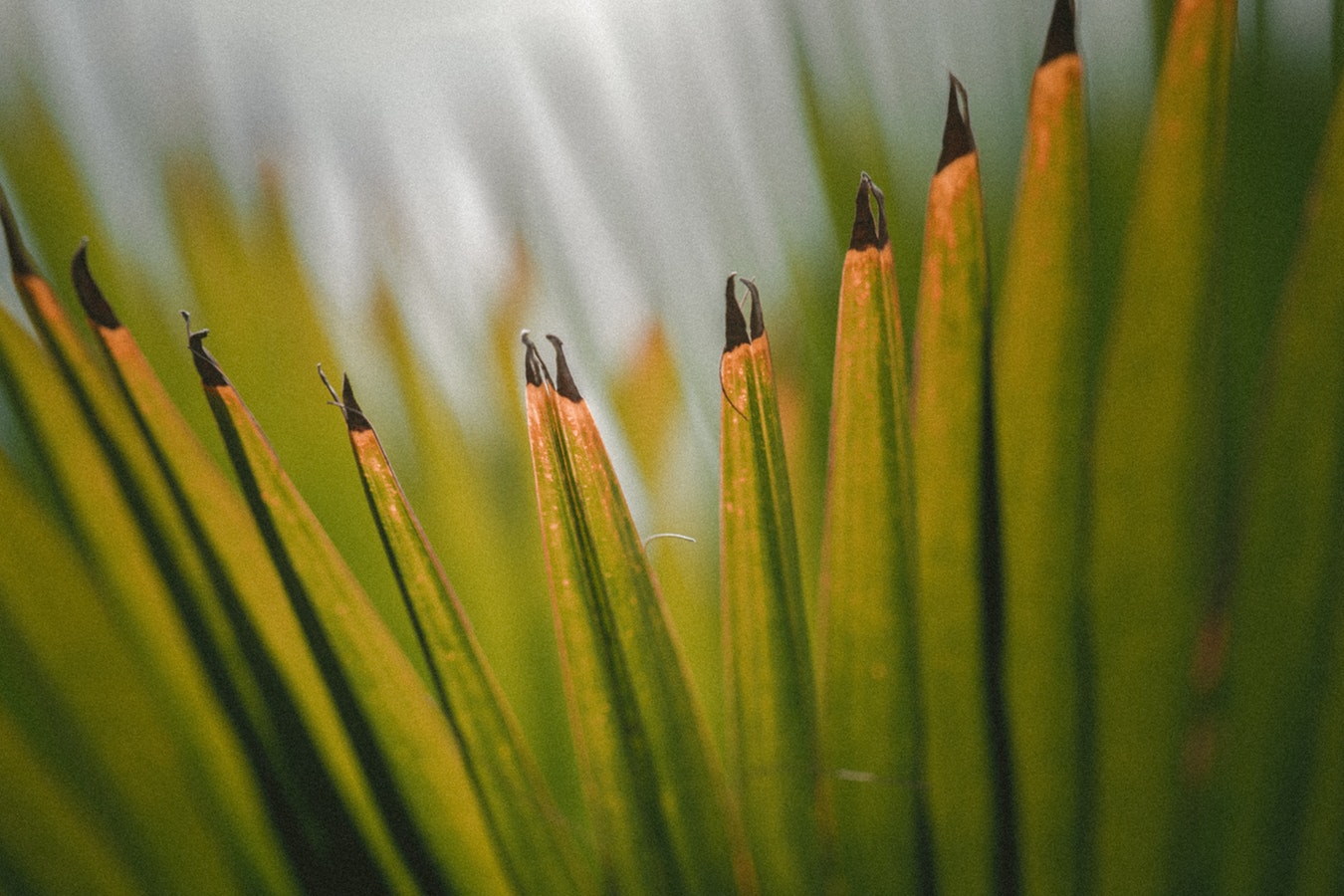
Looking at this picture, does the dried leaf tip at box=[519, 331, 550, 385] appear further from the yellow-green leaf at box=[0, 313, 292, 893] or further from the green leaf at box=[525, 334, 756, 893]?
the yellow-green leaf at box=[0, 313, 292, 893]

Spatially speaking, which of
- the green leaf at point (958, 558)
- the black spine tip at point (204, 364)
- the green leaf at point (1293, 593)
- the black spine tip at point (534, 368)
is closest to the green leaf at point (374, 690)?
the black spine tip at point (204, 364)

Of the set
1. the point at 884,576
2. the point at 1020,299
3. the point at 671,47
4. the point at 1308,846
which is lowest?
the point at 1308,846

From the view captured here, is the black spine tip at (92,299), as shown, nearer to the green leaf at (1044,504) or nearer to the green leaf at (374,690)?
the green leaf at (374,690)

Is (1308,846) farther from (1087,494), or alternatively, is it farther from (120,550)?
(120,550)

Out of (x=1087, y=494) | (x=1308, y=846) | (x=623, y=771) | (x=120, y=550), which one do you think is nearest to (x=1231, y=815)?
(x=1308, y=846)

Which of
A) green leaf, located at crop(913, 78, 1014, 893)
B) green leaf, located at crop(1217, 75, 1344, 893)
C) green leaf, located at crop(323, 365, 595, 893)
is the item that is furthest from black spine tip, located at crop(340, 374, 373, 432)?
green leaf, located at crop(1217, 75, 1344, 893)

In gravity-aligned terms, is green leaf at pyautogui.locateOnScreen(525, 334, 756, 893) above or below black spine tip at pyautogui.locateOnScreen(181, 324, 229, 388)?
below

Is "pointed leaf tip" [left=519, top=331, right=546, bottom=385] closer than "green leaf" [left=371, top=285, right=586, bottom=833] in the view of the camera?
Yes
